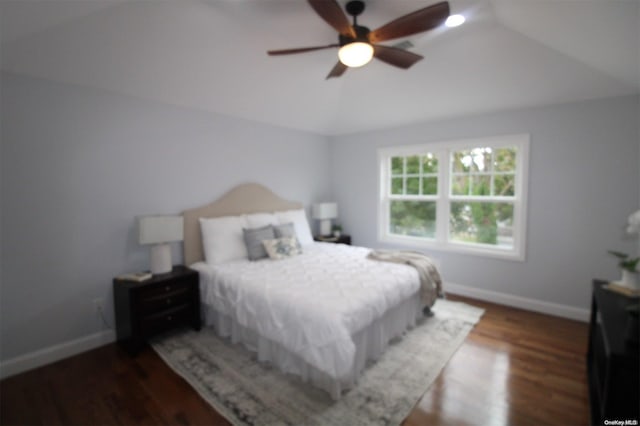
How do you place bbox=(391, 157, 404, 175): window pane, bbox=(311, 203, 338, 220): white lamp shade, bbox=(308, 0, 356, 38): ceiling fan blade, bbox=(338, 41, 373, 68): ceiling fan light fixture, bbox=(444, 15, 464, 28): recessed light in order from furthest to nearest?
bbox=(311, 203, 338, 220): white lamp shade
bbox=(391, 157, 404, 175): window pane
bbox=(444, 15, 464, 28): recessed light
bbox=(338, 41, 373, 68): ceiling fan light fixture
bbox=(308, 0, 356, 38): ceiling fan blade

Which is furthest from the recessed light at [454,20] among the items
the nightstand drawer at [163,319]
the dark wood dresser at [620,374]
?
the nightstand drawer at [163,319]

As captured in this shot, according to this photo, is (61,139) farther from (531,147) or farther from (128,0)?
(531,147)

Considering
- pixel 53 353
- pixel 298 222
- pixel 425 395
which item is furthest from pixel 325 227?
pixel 53 353

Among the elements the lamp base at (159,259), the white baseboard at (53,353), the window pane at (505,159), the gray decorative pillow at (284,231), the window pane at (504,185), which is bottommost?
the white baseboard at (53,353)

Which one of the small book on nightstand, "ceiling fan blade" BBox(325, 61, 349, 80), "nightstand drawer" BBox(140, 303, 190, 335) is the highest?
"ceiling fan blade" BBox(325, 61, 349, 80)

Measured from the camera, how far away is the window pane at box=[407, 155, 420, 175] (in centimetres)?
428

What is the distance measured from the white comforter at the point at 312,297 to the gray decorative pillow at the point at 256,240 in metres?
0.12

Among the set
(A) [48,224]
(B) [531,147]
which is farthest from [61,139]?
(B) [531,147]

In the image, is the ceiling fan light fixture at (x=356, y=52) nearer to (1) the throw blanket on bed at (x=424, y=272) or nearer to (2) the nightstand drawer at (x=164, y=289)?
(1) the throw blanket on bed at (x=424, y=272)

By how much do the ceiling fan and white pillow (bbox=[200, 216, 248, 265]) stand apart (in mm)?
1955

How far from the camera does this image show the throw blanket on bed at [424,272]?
279 centimetres

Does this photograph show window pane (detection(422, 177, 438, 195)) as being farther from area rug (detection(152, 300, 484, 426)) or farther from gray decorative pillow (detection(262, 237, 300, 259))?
gray decorative pillow (detection(262, 237, 300, 259))

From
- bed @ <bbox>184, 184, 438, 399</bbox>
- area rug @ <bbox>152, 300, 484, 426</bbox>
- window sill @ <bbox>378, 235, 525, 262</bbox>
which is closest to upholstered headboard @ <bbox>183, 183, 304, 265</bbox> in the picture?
bed @ <bbox>184, 184, 438, 399</bbox>

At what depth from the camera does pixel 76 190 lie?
2.49 m
